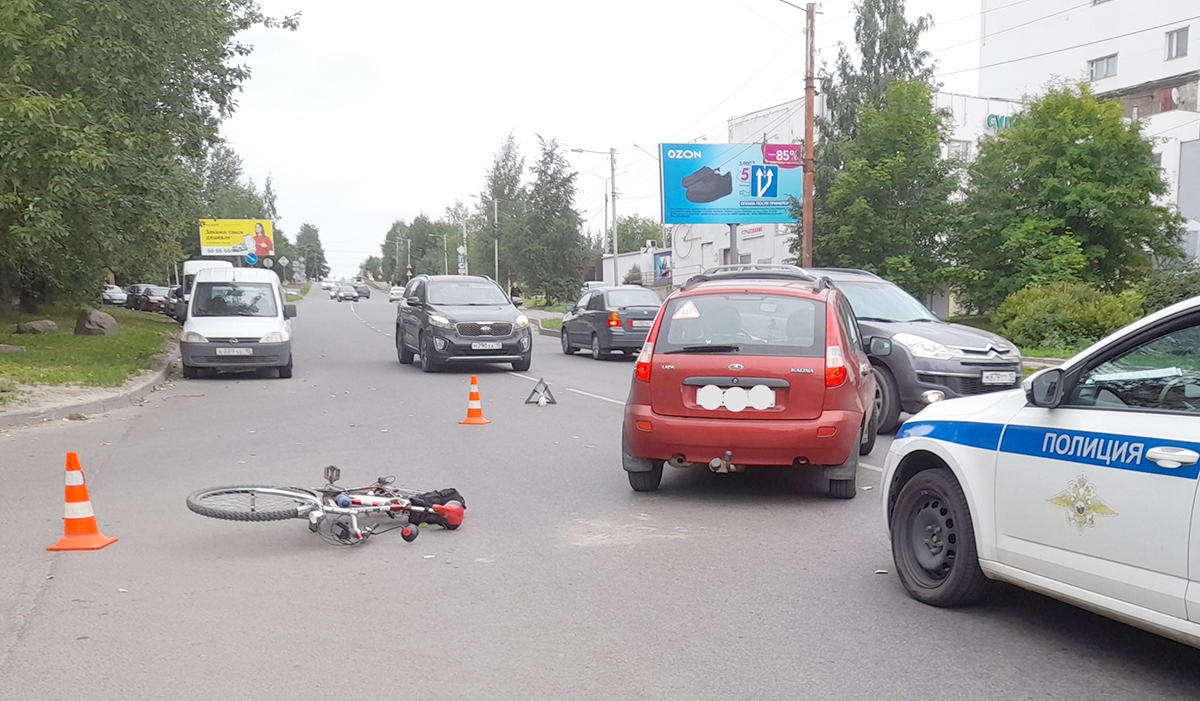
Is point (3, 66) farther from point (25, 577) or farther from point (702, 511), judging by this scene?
point (702, 511)

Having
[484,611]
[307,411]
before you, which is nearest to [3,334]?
[307,411]

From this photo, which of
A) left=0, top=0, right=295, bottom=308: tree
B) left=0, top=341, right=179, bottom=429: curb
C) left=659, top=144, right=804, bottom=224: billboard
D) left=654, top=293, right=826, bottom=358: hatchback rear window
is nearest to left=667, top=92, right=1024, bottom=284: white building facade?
left=659, top=144, right=804, bottom=224: billboard

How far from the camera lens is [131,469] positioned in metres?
9.28

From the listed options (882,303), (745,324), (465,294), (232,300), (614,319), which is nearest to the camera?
(745,324)

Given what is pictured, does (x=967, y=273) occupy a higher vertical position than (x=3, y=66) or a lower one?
lower

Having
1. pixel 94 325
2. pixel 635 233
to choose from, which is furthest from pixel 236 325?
pixel 635 233

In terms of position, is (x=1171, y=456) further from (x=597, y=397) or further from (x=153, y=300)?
(x=153, y=300)

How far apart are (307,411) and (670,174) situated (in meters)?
25.4

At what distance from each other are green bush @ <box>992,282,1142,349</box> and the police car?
17.1m

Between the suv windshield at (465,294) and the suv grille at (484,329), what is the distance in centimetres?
92

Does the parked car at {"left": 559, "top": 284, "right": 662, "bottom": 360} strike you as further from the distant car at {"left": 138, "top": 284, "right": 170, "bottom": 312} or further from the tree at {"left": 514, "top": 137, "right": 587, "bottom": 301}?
the tree at {"left": 514, "top": 137, "right": 587, "bottom": 301}

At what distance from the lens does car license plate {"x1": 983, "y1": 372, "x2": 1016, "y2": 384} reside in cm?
1048

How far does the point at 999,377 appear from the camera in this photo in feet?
34.6

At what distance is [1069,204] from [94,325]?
26360 millimetres
